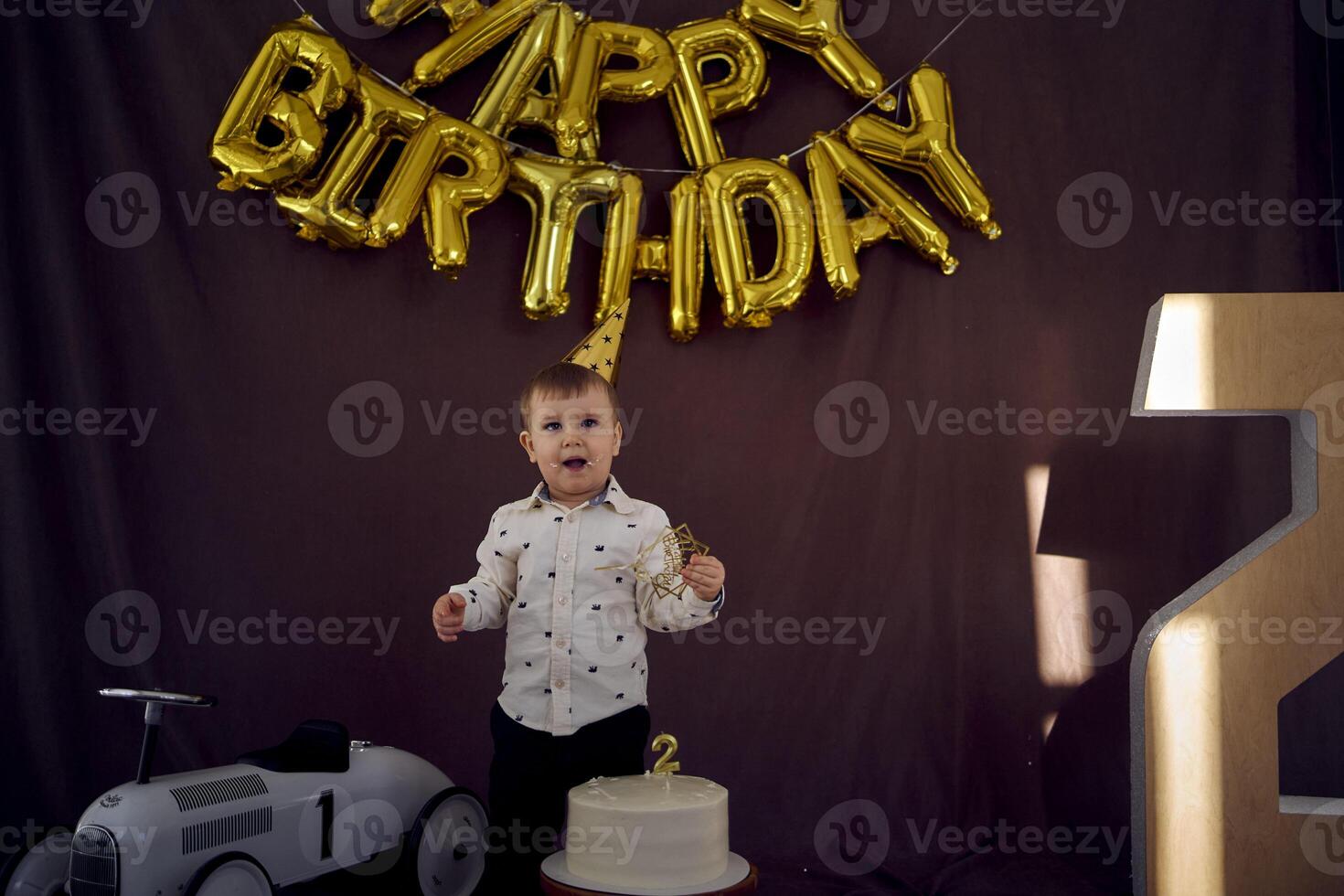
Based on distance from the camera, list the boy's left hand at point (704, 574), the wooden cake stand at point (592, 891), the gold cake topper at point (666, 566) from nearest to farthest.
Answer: the wooden cake stand at point (592, 891) < the boy's left hand at point (704, 574) < the gold cake topper at point (666, 566)

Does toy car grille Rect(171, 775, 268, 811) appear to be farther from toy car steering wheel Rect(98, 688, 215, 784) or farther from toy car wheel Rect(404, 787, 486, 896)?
toy car wheel Rect(404, 787, 486, 896)

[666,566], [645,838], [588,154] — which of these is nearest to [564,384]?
[666,566]

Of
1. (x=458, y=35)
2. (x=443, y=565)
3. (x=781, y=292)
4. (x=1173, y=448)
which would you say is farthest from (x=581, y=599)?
(x=1173, y=448)

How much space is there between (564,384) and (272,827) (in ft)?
2.51

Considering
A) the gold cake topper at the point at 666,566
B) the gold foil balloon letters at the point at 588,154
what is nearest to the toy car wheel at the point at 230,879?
the gold cake topper at the point at 666,566

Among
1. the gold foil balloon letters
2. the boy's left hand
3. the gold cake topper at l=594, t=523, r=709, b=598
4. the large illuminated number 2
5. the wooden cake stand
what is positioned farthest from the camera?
the gold foil balloon letters

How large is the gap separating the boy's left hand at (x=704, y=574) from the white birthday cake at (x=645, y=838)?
0.92 feet

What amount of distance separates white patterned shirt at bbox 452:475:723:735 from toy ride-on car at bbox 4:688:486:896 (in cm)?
25

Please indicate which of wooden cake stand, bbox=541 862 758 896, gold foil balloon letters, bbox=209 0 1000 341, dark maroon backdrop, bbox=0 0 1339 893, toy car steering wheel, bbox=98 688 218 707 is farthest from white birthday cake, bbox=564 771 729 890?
gold foil balloon letters, bbox=209 0 1000 341

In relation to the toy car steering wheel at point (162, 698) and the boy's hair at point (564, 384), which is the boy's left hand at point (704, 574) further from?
the toy car steering wheel at point (162, 698)

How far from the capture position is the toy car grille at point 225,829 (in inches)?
57.0

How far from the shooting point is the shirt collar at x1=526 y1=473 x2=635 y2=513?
1727 mm

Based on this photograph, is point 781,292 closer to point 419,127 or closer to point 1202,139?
point 419,127

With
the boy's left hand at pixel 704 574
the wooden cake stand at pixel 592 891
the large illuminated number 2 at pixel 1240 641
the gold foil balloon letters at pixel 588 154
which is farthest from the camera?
the gold foil balloon letters at pixel 588 154
